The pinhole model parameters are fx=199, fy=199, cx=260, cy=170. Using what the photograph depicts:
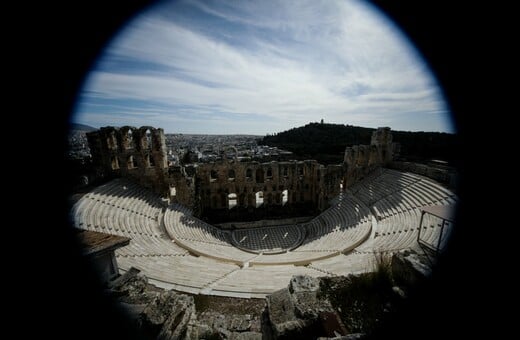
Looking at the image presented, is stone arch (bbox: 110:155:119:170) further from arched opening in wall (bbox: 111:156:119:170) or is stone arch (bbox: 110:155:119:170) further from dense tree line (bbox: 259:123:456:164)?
dense tree line (bbox: 259:123:456:164)

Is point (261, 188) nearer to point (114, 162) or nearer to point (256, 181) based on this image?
point (256, 181)

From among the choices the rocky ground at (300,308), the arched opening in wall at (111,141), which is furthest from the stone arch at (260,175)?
the rocky ground at (300,308)

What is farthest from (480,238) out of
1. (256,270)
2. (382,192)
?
(382,192)

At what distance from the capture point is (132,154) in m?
19.1

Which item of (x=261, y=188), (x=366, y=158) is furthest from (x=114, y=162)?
(x=366, y=158)

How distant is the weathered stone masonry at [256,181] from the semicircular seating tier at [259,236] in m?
1.56

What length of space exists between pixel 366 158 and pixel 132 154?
986 inches

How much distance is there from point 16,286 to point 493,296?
613cm

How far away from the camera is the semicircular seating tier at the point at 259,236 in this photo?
9.18 meters

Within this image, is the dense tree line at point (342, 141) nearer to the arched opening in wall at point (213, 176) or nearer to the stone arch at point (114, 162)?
the arched opening in wall at point (213, 176)

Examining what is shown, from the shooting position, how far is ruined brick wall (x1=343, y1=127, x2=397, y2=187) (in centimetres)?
2308

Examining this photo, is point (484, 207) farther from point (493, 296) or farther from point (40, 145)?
point (40, 145)

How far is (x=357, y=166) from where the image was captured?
23359 millimetres

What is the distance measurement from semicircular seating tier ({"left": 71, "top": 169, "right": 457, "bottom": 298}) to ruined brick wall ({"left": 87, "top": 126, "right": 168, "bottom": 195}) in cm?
130
